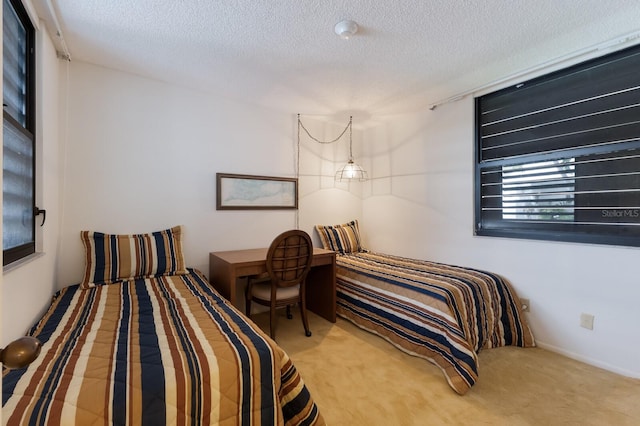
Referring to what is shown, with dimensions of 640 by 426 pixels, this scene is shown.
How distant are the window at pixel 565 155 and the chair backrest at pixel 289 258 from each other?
1668mm

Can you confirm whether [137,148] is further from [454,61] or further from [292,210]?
[454,61]

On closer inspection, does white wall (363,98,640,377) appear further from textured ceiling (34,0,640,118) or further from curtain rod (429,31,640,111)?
textured ceiling (34,0,640,118)

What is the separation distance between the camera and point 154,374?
3.47 feet

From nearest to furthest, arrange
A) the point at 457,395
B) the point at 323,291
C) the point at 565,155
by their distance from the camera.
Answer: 1. the point at 457,395
2. the point at 565,155
3. the point at 323,291

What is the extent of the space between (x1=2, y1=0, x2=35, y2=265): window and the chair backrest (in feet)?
4.76

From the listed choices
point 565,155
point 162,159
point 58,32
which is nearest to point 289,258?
point 162,159

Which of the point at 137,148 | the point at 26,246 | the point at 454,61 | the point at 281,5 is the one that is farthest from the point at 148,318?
the point at 454,61

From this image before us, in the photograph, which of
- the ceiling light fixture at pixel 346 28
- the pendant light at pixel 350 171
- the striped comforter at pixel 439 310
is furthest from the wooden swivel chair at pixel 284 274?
the ceiling light fixture at pixel 346 28

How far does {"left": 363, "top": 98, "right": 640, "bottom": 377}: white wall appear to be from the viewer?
209 centimetres

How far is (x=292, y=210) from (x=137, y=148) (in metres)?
1.62

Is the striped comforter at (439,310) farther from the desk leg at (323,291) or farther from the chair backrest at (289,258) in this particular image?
the chair backrest at (289,258)

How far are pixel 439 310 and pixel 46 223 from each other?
2696 millimetres

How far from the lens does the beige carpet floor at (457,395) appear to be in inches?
64.4

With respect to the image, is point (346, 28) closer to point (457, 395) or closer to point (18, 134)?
point (18, 134)
